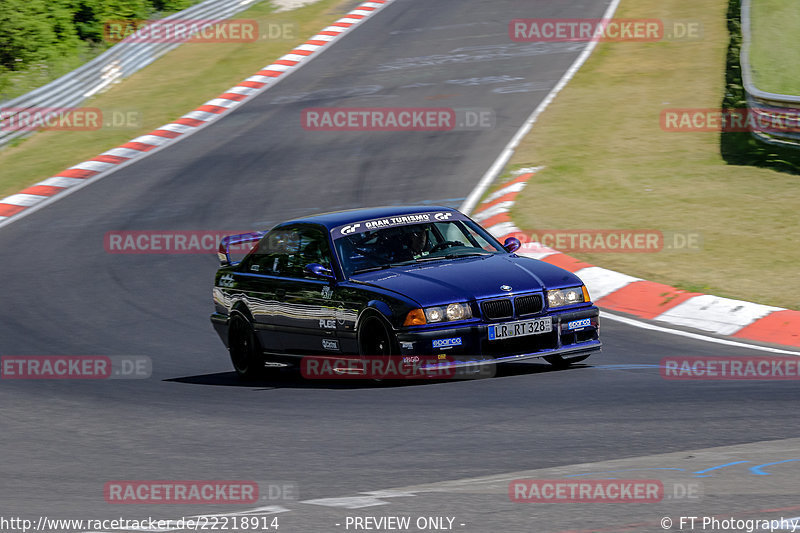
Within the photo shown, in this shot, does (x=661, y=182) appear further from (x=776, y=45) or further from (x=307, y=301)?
(x=776, y=45)

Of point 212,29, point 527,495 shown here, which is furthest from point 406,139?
point 527,495

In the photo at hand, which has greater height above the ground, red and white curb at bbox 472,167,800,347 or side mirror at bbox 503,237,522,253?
side mirror at bbox 503,237,522,253

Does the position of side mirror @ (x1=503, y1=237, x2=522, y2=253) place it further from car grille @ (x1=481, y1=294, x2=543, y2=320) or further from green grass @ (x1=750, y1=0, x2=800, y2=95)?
green grass @ (x1=750, y1=0, x2=800, y2=95)

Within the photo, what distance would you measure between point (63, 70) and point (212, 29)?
5.60 meters

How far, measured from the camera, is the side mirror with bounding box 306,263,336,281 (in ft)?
32.1

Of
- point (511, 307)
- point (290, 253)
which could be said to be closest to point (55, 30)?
point (290, 253)

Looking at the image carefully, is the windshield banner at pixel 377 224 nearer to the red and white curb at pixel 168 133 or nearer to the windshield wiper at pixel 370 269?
the windshield wiper at pixel 370 269

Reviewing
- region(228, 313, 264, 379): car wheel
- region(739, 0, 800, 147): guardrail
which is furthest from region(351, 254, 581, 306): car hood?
region(739, 0, 800, 147): guardrail

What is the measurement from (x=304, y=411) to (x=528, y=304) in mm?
1887

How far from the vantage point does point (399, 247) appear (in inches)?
394

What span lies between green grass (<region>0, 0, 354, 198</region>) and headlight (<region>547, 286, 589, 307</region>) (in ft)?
47.7

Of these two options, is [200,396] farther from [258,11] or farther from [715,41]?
[258,11]

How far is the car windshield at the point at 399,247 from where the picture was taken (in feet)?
32.4

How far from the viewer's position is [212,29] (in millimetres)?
34438
